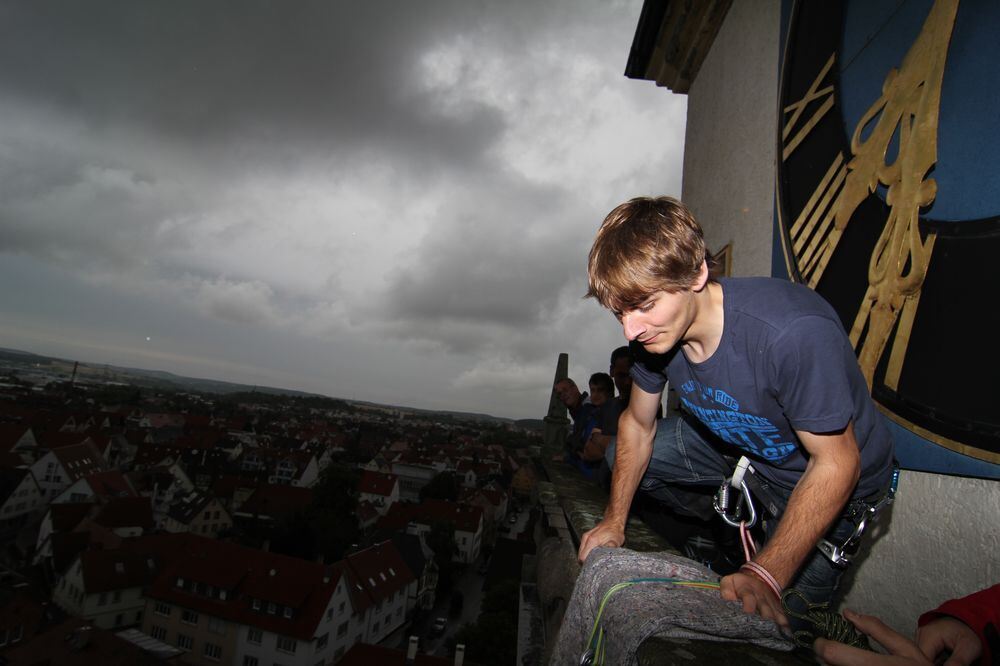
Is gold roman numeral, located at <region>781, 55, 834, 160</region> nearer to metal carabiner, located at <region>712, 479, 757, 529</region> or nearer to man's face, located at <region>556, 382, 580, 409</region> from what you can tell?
metal carabiner, located at <region>712, 479, 757, 529</region>

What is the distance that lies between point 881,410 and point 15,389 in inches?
6082

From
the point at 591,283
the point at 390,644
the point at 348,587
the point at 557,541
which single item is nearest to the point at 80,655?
the point at 348,587

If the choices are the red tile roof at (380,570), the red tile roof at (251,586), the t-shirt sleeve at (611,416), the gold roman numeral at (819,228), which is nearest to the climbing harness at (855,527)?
the gold roman numeral at (819,228)

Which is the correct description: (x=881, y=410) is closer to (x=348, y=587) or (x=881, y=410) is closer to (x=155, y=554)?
(x=348, y=587)

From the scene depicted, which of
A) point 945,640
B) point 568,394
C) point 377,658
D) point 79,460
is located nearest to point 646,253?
point 945,640

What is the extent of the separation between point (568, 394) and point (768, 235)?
3185 mm

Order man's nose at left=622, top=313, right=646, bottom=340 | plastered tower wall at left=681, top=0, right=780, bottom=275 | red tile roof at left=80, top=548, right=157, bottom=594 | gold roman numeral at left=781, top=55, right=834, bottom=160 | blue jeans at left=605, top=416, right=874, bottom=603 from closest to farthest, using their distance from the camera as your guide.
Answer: man's nose at left=622, top=313, right=646, bottom=340
blue jeans at left=605, top=416, right=874, bottom=603
gold roman numeral at left=781, top=55, right=834, bottom=160
plastered tower wall at left=681, top=0, right=780, bottom=275
red tile roof at left=80, top=548, right=157, bottom=594

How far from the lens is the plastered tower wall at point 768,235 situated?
71.6 inches

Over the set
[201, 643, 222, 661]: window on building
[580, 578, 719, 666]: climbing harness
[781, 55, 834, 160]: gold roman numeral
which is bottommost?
[201, 643, 222, 661]: window on building

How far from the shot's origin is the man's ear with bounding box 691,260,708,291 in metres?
1.71

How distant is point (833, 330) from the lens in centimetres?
147

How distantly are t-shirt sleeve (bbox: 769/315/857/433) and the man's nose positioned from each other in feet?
1.43

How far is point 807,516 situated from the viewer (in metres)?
1.39

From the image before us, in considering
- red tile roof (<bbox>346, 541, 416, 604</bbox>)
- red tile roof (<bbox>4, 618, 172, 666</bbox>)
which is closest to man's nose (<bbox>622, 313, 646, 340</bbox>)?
red tile roof (<bbox>4, 618, 172, 666</bbox>)
